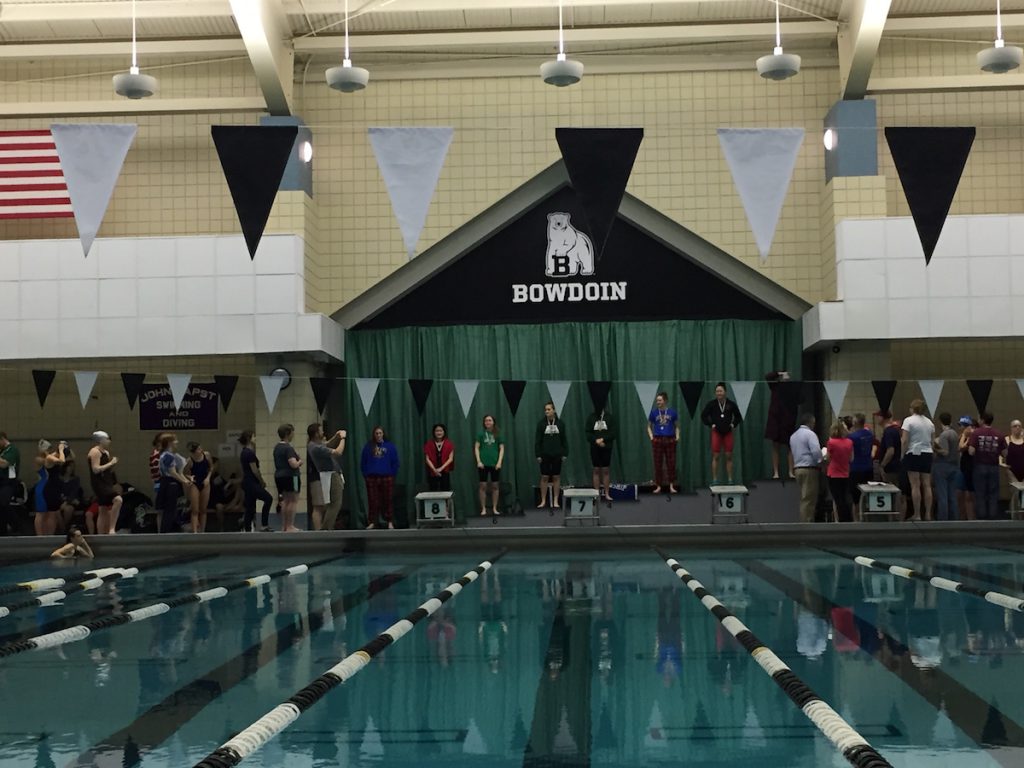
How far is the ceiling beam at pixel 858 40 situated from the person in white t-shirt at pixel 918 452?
4780mm

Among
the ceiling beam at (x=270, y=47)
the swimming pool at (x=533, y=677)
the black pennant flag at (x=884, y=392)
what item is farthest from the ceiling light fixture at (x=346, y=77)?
the black pennant flag at (x=884, y=392)

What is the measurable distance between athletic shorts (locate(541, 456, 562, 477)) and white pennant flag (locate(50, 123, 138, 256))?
295 inches

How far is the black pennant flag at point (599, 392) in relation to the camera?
1605cm

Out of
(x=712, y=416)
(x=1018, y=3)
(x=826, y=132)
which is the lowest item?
(x=712, y=416)

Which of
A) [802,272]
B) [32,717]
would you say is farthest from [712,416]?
[32,717]

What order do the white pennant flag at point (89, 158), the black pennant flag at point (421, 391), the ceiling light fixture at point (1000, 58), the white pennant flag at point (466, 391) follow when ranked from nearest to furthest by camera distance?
the white pennant flag at point (89, 158) < the ceiling light fixture at point (1000, 58) < the white pennant flag at point (466, 391) < the black pennant flag at point (421, 391)

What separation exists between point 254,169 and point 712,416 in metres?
8.22

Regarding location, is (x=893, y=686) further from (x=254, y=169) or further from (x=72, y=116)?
(x=72, y=116)

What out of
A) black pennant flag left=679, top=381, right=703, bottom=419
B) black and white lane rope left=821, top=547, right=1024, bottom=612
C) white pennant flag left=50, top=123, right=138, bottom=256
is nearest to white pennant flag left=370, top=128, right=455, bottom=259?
white pennant flag left=50, top=123, right=138, bottom=256

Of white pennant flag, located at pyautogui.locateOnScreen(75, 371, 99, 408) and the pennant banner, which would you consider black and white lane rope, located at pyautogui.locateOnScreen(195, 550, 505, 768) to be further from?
the pennant banner

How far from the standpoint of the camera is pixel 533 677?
5.11 metres

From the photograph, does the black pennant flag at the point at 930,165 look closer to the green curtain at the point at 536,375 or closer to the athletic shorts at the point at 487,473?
the athletic shorts at the point at 487,473

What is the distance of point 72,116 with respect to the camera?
1805 centimetres

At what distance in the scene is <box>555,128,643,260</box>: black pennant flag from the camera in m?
9.95
